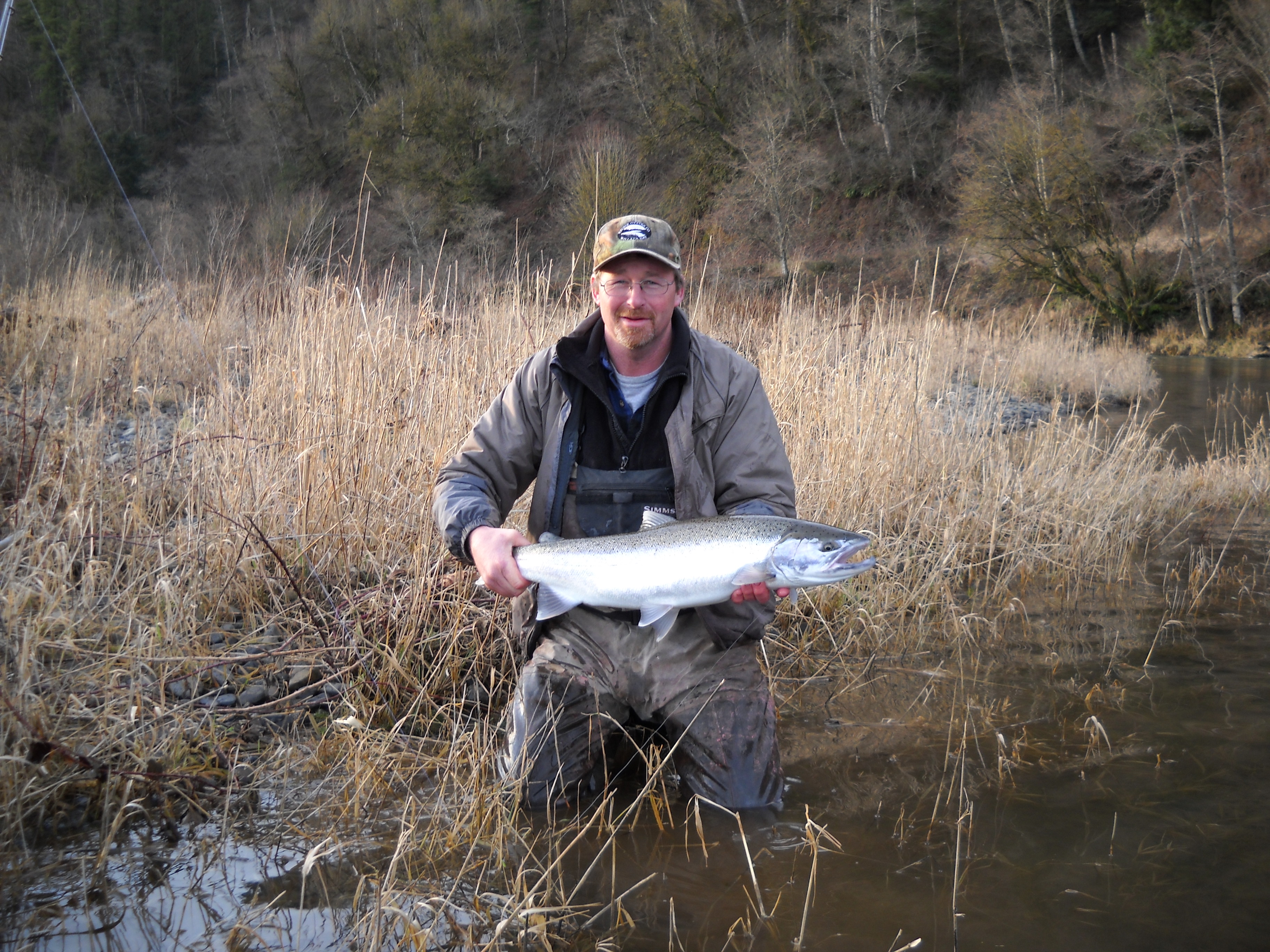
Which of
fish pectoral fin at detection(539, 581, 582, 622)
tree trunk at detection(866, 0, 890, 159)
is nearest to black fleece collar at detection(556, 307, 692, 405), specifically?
fish pectoral fin at detection(539, 581, 582, 622)

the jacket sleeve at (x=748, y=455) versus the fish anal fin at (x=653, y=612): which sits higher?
the jacket sleeve at (x=748, y=455)

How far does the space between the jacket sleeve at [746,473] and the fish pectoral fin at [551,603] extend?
50 centimetres

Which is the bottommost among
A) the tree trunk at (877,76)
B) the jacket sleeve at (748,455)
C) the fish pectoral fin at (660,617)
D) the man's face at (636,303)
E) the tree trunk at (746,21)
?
the fish pectoral fin at (660,617)

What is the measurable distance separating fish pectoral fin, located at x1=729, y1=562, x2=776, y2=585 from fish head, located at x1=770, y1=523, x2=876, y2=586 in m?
0.02

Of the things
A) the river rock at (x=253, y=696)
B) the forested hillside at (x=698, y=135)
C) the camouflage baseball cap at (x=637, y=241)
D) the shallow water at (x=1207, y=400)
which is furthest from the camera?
the forested hillside at (x=698, y=135)

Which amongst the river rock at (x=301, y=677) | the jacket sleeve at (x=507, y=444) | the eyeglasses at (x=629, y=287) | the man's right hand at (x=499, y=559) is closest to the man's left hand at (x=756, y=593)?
the man's right hand at (x=499, y=559)

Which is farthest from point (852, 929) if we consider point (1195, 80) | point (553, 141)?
point (553, 141)

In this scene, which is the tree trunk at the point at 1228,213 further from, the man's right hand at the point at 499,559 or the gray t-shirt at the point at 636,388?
the man's right hand at the point at 499,559

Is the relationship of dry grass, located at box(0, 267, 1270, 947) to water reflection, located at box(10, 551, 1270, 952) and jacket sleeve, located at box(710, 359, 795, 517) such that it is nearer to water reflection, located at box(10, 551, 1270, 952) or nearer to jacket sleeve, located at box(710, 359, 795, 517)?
water reflection, located at box(10, 551, 1270, 952)

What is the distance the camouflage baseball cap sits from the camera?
10.1 feet

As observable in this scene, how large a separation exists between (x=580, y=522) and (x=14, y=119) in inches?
2069

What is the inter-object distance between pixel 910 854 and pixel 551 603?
A: 135cm

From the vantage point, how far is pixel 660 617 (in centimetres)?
283

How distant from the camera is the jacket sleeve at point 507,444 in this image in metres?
3.21
